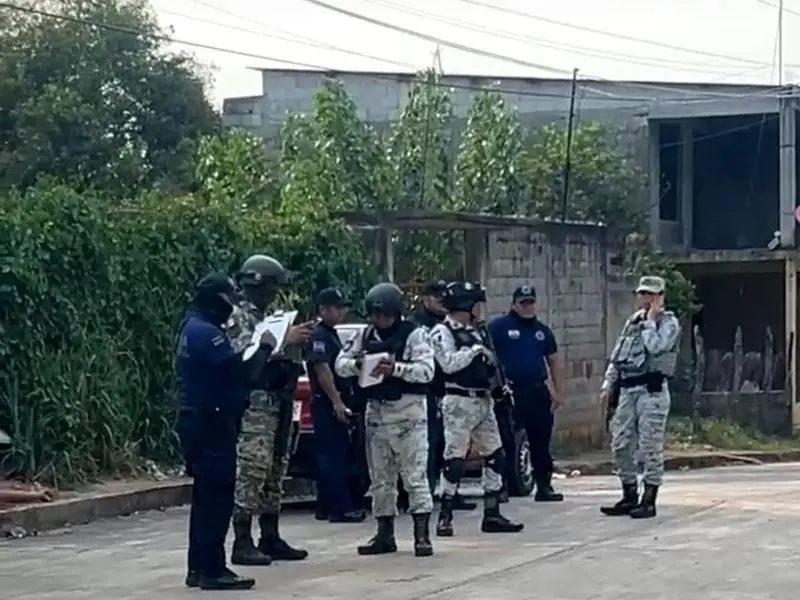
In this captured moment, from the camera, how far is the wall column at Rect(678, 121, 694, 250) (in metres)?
38.0

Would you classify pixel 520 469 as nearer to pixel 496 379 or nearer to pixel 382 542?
pixel 496 379

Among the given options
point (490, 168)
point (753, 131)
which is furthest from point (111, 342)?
point (753, 131)

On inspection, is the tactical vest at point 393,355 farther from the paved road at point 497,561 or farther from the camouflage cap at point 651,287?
the camouflage cap at point 651,287

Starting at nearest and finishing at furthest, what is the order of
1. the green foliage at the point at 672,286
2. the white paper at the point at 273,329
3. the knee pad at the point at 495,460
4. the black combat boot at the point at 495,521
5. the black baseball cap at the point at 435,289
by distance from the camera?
the white paper at the point at 273,329 < the knee pad at the point at 495,460 < the black combat boot at the point at 495,521 < the black baseball cap at the point at 435,289 < the green foliage at the point at 672,286

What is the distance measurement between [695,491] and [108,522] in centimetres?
578

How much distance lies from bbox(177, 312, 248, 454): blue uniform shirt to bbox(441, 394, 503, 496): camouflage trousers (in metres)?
2.68

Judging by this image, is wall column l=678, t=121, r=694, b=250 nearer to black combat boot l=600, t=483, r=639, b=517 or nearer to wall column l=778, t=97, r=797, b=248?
wall column l=778, t=97, r=797, b=248

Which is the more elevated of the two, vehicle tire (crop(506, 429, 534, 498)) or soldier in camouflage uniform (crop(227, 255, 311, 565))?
soldier in camouflage uniform (crop(227, 255, 311, 565))

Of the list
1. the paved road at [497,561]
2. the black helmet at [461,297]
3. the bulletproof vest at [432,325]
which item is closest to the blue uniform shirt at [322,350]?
the bulletproof vest at [432,325]

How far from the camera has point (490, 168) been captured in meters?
32.2

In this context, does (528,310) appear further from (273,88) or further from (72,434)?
(273,88)

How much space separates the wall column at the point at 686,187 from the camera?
125 feet

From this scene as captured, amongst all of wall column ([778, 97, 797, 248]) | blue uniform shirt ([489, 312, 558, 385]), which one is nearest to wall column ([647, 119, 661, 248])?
wall column ([778, 97, 797, 248])

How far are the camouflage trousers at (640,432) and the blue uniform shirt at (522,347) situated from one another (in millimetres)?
1455
